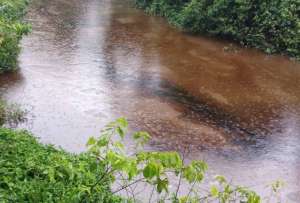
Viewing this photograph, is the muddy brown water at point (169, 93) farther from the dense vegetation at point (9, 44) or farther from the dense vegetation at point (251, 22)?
the dense vegetation at point (251, 22)

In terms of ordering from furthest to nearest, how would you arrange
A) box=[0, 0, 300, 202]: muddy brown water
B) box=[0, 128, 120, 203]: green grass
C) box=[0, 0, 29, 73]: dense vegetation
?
1. box=[0, 0, 29, 73]: dense vegetation
2. box=[0, 0, 300, 202]: muddy brown water
3. box=[0, 128, 120, 203]: green grass

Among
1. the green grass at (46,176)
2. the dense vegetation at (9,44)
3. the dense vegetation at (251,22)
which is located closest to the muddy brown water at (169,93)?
the dense vegetation at (9,44)

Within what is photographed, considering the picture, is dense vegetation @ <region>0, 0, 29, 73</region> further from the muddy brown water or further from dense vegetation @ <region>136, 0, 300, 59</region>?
dense vegetation @ <region>136, 0, 300, 59</region>

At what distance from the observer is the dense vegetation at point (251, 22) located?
14.4 meters

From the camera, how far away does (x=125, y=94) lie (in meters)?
10.6

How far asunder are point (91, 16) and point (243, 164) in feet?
39.8

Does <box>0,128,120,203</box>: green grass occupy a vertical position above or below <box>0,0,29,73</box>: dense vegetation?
below

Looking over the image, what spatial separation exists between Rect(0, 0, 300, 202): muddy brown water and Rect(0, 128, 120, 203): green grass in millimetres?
2319

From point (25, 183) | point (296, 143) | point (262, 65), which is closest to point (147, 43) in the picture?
point (262, 65)

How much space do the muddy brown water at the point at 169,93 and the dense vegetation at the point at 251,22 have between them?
47cm

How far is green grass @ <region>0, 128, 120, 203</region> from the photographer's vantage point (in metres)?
4.77

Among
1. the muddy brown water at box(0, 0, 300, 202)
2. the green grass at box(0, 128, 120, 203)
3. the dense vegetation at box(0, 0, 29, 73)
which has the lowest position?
the muddy brown water at box(0, 0, 300, 202)

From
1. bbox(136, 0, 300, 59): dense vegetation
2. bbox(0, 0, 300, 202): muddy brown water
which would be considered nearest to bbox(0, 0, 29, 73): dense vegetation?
bbox(0, 0, 300, 202): muddy brown water

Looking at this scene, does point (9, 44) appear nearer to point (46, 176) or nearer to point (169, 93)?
point (169, 93)
